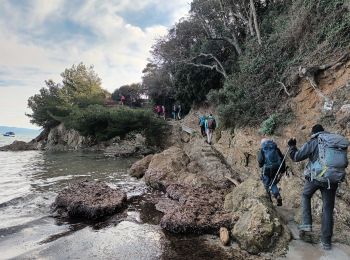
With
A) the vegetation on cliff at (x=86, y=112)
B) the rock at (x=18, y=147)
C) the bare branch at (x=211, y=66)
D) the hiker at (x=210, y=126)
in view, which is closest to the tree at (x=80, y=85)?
the vegetation on cliff at (x=86, y=112)

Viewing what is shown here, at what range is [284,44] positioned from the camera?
14094 millimetres

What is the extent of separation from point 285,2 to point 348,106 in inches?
529

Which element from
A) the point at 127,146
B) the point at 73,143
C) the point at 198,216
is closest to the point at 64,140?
the point at 73,143

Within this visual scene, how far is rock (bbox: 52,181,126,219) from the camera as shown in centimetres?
857

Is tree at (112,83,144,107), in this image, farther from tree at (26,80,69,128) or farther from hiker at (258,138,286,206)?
hiker at (258,138,286,206)

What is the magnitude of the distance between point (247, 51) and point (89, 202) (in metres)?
14.2

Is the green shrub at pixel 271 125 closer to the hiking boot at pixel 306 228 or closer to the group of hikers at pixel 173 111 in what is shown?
the hiking boot at pixel 306 228

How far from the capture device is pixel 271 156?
8164 millimetres

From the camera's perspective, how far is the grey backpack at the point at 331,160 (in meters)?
5.66

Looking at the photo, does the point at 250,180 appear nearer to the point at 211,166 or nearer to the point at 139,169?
the point at 211,166

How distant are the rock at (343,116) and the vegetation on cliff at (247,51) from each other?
2829 mm

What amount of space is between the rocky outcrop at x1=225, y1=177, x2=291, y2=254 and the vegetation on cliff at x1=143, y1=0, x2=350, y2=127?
568 centimetres

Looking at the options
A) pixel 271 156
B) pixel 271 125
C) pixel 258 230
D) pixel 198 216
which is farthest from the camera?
pixel 271 125

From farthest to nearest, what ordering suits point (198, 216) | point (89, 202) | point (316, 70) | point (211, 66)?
point (211, 66)
point (316, 70)
point (89, 202)
point (198, 216)
